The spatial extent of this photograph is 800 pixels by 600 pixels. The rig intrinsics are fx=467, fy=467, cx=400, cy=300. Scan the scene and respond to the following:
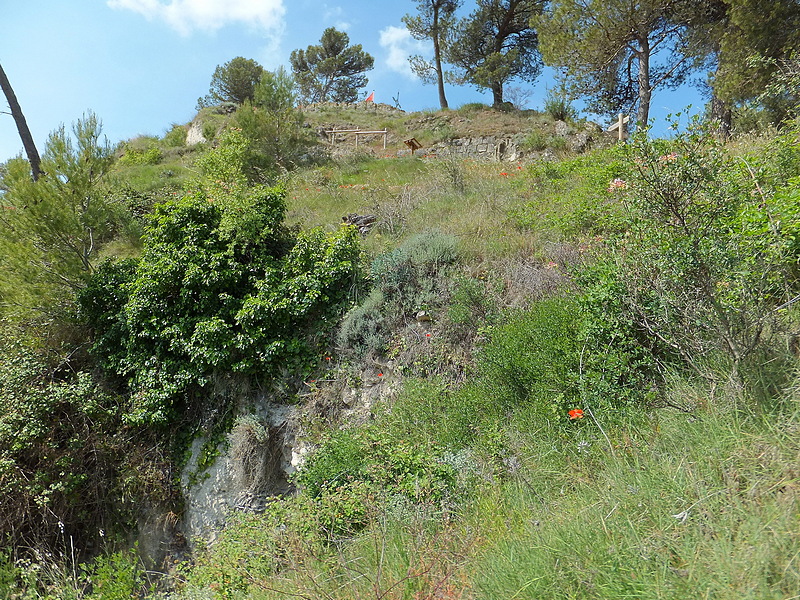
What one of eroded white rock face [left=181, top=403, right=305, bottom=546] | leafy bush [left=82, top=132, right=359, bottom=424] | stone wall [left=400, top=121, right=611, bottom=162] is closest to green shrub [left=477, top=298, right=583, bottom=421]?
leafy bush [left=82, top=132, right=359, bottom=424]

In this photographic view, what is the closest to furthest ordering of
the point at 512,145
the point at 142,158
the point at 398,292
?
the point at 398,292 → the point at 512,145 → the point at 142,158

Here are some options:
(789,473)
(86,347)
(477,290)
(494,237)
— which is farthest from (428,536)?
(86,347)

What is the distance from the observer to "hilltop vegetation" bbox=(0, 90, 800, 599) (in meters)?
2.55

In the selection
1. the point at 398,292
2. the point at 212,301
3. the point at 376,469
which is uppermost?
the point at 212,301

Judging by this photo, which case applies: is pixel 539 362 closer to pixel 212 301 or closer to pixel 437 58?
pixel 212 301

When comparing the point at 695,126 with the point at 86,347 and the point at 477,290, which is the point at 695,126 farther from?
the point at 86,347

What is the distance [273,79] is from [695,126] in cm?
1590

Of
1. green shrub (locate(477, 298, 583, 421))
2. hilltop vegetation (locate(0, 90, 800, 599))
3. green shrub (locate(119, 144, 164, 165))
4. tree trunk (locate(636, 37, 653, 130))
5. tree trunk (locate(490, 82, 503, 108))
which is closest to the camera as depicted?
hilltop vegetation (locate(0, 90, 800, 599))

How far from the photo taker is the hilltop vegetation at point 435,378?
2.55 metres

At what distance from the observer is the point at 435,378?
5.39 metres

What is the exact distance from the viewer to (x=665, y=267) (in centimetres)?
329

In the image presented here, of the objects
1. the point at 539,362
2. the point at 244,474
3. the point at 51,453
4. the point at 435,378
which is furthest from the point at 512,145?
the point at 51,453

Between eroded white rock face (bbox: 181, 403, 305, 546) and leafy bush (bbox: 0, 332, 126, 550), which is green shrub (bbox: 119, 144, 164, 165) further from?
eroded white rock face (bbox: 181, 403, 305, 546)

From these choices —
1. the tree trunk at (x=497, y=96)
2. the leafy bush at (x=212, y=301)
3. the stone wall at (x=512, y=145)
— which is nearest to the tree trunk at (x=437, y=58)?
the tree trunk at (x=497, y=96)
